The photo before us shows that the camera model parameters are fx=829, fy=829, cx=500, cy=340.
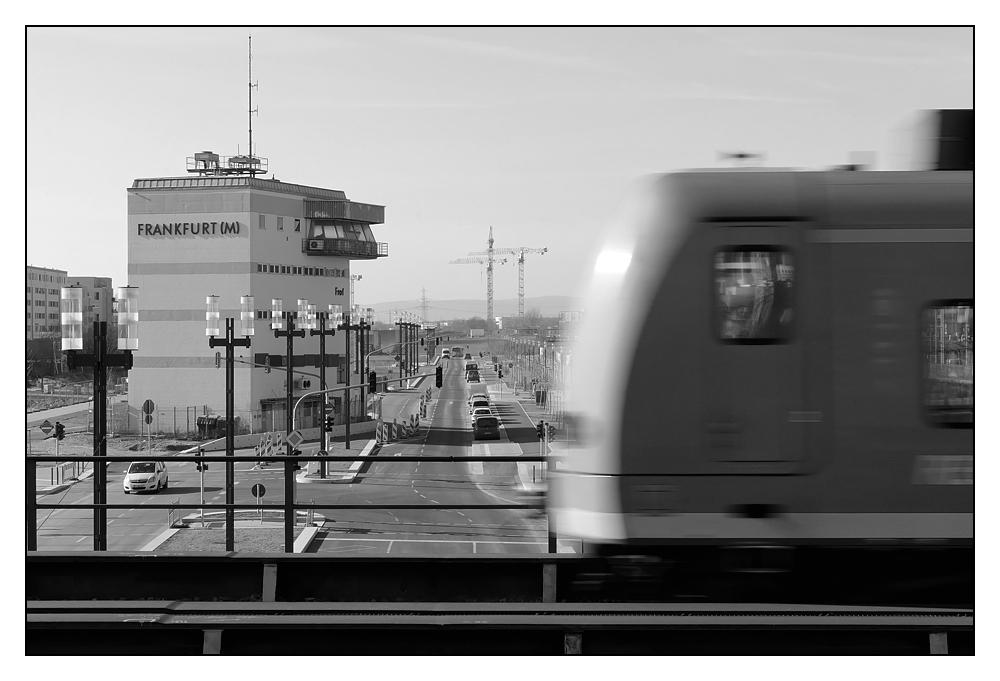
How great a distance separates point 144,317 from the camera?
166ft

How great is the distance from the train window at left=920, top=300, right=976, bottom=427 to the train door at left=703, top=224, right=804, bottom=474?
0.83 m

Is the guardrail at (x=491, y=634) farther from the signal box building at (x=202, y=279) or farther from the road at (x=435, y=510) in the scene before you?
the signal box building at (x=202, y=279)

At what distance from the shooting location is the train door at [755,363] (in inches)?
203

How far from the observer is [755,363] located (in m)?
5.17

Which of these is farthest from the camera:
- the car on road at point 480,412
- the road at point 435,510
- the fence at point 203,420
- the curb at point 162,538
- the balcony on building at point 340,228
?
the balcony on building at point 340,228

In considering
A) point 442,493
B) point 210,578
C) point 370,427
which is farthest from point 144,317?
point 210,578

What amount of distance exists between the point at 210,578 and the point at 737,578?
384 cm

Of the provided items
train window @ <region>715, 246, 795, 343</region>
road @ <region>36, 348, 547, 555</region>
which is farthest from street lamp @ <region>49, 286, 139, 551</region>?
train window @ <region>715, 246, 795, 343</region>

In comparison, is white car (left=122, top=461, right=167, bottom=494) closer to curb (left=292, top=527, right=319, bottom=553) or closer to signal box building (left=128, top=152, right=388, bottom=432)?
curb (left=292, top=527, right=319, bottom=553)

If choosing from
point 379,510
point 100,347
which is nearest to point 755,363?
point 379,510

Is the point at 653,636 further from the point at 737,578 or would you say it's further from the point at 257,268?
the point at 257,268

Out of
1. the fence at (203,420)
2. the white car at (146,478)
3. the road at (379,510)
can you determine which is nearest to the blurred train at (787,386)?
the road at (379,510)

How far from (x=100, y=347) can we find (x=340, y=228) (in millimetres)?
50797

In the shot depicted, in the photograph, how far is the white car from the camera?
877 inches
